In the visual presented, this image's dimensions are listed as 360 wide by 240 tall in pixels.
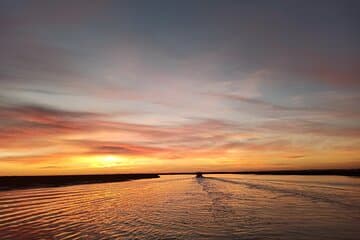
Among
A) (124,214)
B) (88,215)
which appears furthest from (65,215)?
(124,214)

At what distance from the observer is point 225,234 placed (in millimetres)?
18266

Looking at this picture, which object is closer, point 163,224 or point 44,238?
point 44,238

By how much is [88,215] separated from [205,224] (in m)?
10.4

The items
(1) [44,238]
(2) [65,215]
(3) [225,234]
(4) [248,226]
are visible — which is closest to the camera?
(1) [44,238]

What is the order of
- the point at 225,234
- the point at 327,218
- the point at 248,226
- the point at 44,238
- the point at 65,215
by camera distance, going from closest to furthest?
the point at 44,238, the point at 225,234, the point at 248,226, the point at 327,218, the point at 65,215

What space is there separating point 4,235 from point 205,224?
1218 centimetres

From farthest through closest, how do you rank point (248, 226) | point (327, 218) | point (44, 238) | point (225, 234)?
point (327, 218) < point (248, 226) < point (225, 234) < point (44, 238)

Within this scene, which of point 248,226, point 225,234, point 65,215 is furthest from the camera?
point 65,215

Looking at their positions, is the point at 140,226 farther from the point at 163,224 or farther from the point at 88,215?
the point at 88,215

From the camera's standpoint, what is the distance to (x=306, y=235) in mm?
Result: 17750

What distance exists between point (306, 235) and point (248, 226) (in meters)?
3.96

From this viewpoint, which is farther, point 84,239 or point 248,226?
point 248,226

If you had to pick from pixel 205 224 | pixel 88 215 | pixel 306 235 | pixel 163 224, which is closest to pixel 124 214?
pixel 88 215

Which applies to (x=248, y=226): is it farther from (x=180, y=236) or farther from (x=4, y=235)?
(x=4, y=235)
